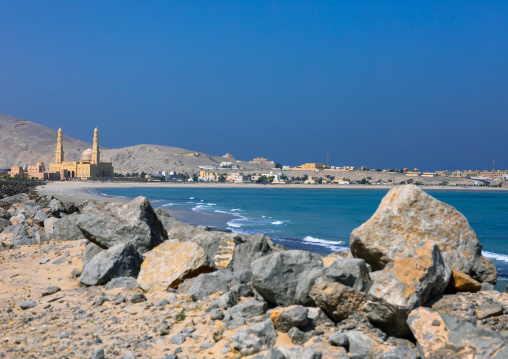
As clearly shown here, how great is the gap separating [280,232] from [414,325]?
21.5 metres

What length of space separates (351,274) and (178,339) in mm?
2301

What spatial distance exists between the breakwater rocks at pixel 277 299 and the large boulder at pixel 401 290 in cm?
1

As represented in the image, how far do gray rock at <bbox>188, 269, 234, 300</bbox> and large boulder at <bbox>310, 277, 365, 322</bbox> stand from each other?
2196 millimetres

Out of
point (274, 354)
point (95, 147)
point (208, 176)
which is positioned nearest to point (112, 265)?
point (274, 354)

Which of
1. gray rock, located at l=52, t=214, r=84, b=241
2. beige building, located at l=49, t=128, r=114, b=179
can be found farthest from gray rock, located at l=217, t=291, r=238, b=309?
beige building, located at l=49, t=128, r=114, b=179

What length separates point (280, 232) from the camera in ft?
86.5

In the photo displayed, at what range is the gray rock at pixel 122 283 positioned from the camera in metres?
7.99

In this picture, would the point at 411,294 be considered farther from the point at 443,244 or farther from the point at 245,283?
the point at 245,283

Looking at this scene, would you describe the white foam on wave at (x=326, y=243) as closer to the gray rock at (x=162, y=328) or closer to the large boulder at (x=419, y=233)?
the large boulder at (x=419, y=233)

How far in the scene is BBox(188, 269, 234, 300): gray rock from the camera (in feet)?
23.6

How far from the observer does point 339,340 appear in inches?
197

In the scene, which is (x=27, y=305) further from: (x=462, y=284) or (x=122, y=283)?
(x=462, y=284)

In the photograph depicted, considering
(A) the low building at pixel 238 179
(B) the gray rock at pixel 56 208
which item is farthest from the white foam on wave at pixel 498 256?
(A) the low building at pixel 238 179

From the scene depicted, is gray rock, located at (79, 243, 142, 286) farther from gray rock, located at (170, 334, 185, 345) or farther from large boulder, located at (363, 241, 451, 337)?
large boulder, located at (363, 241, 451, 337)
